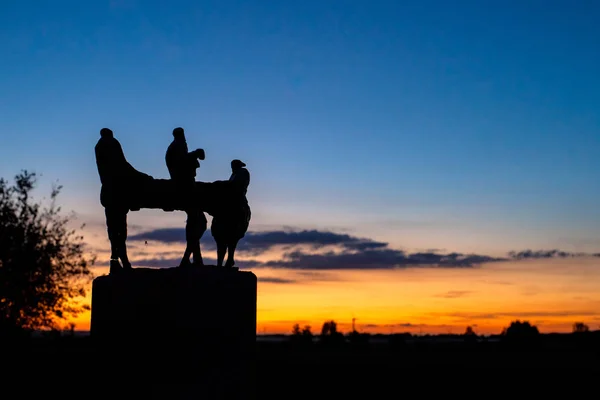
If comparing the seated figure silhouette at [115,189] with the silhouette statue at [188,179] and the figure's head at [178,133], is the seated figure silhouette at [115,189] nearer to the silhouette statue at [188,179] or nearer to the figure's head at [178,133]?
the silhouette statue at [188,179]

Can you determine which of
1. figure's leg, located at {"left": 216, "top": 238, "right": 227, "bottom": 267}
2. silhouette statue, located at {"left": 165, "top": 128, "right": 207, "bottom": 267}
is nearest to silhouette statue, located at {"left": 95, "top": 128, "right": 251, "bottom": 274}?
silhouette statue, located at {"left": 165, "top": 128, "right": 207, "bottom": 267}

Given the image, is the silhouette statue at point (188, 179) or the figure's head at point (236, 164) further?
the figure's head at point (236, 164)

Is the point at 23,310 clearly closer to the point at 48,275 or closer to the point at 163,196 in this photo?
the point at 48,275

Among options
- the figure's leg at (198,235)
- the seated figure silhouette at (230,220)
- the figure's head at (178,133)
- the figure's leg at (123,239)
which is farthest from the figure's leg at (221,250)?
the figure's head at (178,133)

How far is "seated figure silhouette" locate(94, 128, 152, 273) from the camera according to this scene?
1203 cm

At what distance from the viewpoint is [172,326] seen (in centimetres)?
1153

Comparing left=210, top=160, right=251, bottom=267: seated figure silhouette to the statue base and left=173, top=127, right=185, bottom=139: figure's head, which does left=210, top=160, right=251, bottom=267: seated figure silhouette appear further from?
left=173, top=127, right=185, bottom=139: figure's head

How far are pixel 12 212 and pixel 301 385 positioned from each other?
13.0 meters

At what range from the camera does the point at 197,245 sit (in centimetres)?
1224

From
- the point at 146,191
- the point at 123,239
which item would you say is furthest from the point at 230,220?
the point at 123,239

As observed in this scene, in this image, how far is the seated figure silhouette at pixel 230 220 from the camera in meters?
12.8

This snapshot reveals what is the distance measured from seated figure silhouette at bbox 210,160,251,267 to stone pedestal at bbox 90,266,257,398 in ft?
3.07

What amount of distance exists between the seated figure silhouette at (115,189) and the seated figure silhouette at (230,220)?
1.38m

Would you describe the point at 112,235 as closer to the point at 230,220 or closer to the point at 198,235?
the point at 198,235
